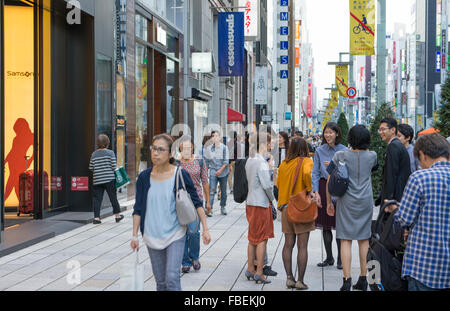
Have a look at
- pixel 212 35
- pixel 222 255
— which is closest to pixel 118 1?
pixel 222 255

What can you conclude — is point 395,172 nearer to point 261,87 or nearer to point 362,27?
point 362,27

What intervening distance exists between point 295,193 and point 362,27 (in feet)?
67.9

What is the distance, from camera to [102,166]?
13.5m

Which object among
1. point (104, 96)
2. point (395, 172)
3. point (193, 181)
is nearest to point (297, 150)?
point (395, 172)

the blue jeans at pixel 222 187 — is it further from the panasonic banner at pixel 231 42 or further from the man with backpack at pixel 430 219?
the panasonic banner at pixel 231 42

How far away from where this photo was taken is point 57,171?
14633 millimetres

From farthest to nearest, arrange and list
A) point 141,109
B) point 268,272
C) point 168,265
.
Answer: point 141,109 < point 268,272 < point 168,265

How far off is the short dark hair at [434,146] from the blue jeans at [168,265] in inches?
85.4

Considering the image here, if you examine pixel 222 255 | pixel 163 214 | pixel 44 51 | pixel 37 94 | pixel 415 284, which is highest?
pixel 44 51

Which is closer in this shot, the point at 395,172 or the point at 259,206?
the point at 395,172

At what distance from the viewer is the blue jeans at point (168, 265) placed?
5574 millimetres

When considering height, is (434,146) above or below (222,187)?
above

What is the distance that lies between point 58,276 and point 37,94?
615 centimetres
